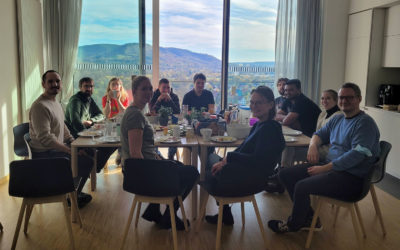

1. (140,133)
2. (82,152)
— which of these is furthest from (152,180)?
(82,152)

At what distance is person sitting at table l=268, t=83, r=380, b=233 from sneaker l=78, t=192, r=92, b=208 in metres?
1.73

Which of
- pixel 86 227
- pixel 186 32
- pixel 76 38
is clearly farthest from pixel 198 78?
pixel 86 227

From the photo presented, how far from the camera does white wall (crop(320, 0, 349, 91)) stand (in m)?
5.39

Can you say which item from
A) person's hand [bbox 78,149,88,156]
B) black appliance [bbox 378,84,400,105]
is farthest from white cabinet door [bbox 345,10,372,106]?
person's hand [bbox 78,149,88,156]

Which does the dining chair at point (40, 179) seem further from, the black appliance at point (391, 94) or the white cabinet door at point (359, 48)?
the white cabinet door at point (359, 48)

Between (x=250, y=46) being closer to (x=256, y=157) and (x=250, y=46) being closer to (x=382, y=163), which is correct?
(x=382, y=163)

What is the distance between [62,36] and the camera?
5.36m

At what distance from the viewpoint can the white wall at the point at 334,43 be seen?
5395 millimetres

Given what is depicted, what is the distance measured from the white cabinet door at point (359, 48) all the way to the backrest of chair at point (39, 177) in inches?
161

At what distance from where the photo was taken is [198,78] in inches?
184

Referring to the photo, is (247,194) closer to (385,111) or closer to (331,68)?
(385,111)

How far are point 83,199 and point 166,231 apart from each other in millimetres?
1015

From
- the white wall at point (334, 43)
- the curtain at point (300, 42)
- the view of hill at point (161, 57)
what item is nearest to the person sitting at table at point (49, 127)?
the view of hill at point (161, 57)

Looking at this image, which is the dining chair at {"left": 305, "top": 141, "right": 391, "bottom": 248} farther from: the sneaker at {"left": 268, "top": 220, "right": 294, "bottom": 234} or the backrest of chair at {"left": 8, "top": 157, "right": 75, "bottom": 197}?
the backrest of chair at {"left": 8, "top": 157, "right": 75, "bottom": 197}
